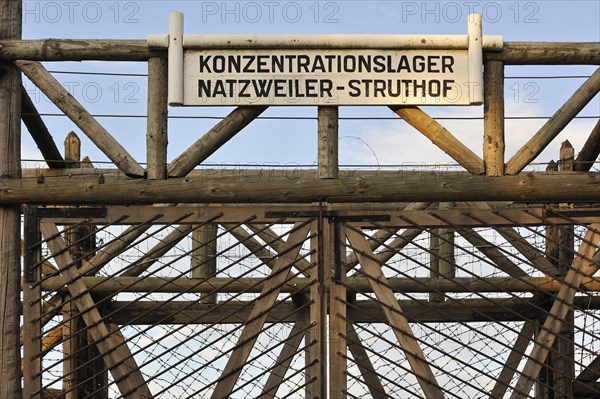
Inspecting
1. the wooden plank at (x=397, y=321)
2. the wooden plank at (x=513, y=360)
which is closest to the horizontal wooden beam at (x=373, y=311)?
the wooden plank at (x=513, y=360)

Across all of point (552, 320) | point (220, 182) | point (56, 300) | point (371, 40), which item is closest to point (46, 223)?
point (220, 182)

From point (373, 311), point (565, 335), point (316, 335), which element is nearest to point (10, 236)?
point (316, 335)

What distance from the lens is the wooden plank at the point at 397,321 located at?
8875 millimetres

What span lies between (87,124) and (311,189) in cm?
207

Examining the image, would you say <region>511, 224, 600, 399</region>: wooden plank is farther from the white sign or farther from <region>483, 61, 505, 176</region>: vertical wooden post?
the white sign

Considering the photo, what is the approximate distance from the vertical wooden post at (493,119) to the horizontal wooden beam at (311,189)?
0.50 feet

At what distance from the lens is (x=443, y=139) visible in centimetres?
880

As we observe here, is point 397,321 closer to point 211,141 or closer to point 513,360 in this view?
point 211,141

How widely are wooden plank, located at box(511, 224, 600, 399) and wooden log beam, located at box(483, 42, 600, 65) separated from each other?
1.60m

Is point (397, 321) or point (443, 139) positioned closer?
point (443, 139)

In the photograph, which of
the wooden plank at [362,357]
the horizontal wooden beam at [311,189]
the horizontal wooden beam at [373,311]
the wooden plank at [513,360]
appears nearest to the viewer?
the horizontal wooden beam at [311,189]

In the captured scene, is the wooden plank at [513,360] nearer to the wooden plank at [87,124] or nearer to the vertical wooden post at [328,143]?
the vertical wooden post at [328,143]

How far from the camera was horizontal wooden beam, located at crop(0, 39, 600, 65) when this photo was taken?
8836mm

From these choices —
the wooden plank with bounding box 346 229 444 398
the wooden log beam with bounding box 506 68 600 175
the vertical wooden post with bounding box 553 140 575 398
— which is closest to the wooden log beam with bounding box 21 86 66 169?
the wooden plank with bounding box 346 229 444 398
